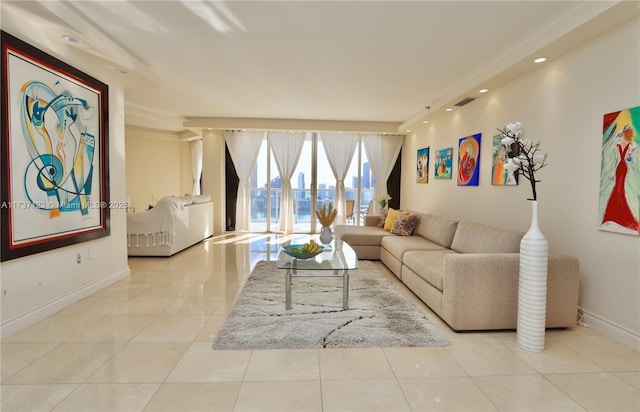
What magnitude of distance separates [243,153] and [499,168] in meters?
5.78

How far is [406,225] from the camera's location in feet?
17.2

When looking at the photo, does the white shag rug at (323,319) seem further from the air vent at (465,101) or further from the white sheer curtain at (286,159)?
the white sheer curtain at (286,159)

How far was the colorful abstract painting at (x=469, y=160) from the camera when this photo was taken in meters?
4.66

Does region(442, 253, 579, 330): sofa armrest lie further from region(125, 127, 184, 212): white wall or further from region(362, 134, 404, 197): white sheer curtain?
region(125, 127, 184, 212): white wall

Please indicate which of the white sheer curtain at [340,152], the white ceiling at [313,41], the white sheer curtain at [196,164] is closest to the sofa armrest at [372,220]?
the white sheer curtain at [340,152]

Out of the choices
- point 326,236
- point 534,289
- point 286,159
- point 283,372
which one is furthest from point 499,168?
point 286,159

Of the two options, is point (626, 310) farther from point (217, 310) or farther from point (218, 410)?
point (217, 310)

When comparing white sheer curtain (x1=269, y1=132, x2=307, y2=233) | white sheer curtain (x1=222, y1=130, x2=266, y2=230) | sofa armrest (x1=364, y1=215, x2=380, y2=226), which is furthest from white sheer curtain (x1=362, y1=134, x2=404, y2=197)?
white sheer curtain (x1=222, y1=130, x2=266, y2=230)

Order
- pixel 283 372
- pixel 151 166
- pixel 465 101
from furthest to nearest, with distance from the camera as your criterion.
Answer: pixel 151 166
pixel 465 101
pixel 283 372

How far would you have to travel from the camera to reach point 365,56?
378cm

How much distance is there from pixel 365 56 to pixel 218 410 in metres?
3.59

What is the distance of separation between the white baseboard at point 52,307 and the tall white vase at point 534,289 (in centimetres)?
391

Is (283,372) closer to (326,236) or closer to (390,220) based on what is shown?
(326,236)

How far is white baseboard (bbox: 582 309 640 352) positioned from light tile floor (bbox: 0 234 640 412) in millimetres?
84
